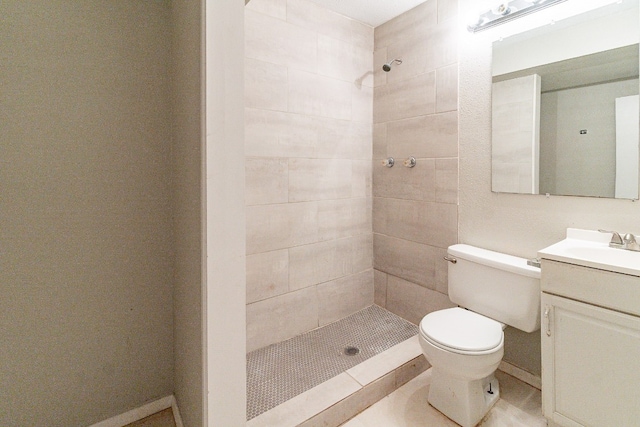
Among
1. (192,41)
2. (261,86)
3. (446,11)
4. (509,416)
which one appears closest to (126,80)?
(192,41)

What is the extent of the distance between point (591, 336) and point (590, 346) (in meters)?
0.05

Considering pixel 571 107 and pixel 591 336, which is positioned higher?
pixel 571 107

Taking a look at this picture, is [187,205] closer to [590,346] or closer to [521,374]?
[590,346]

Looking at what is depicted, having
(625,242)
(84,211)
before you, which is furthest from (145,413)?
(625,242)

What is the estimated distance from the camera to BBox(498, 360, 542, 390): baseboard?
6.07 feet

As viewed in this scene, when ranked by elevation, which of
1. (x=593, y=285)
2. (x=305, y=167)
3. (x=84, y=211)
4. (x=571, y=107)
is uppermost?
(x=571, y=107)

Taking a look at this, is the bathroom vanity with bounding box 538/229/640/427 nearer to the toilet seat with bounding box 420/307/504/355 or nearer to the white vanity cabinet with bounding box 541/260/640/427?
the white vanity cabinet with bounding box 541/260/640/427

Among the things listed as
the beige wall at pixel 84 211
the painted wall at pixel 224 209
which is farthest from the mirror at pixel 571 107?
the beige wall at pixel 84 211

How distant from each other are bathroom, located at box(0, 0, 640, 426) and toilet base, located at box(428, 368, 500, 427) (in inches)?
18.2

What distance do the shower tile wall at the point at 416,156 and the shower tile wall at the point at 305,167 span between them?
0.13 meters

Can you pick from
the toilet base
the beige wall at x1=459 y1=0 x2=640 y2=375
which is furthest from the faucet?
the toilet base

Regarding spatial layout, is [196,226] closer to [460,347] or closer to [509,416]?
[460,347]

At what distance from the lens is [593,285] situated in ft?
4.13

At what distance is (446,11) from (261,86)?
1.39m
